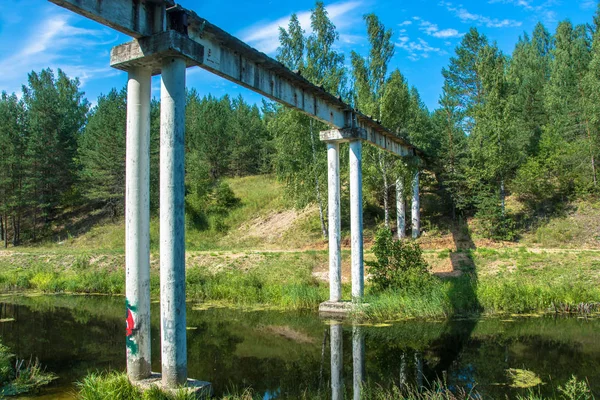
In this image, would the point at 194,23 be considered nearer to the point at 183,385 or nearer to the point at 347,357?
the point at 183,385

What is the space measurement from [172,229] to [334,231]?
9.21 m

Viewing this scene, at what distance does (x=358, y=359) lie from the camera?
34.6 feet

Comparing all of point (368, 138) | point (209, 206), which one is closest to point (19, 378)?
point (368, 138)

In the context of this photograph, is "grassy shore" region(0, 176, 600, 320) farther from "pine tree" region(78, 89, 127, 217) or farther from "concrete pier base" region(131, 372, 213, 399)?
"pine tree" region(78, 89, 127, 217)

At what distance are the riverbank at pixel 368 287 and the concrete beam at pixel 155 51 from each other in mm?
9867

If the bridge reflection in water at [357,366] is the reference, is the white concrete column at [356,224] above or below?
above

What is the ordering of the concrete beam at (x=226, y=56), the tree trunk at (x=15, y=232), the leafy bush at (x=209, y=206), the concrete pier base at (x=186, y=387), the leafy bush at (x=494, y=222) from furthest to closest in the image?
the tree trunk at (x=15, y=232) → the leafy bush at (x=209, y=206) → the leafy bush at (x=494, y=222) → the concrete beam at (x=226, y=56) → the concrete pier base at (x=186, y=387)

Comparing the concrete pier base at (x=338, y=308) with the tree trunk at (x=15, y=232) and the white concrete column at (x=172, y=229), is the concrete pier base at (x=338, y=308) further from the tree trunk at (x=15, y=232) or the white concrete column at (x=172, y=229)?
the tree trunk at (x=15, y=232)

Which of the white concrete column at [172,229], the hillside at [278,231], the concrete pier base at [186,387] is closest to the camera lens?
Answer: the concrete pier base at [186,387]

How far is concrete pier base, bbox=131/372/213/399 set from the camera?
7434mm

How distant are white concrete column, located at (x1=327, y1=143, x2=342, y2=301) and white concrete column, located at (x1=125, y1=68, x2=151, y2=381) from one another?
338 inches

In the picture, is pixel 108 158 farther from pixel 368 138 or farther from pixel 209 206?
pixel 368 138

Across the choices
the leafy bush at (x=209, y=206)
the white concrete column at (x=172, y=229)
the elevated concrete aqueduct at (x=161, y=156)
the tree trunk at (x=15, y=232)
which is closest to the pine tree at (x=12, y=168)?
the tree trunk at (x=15, y=232)

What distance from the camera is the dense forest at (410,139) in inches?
1037
